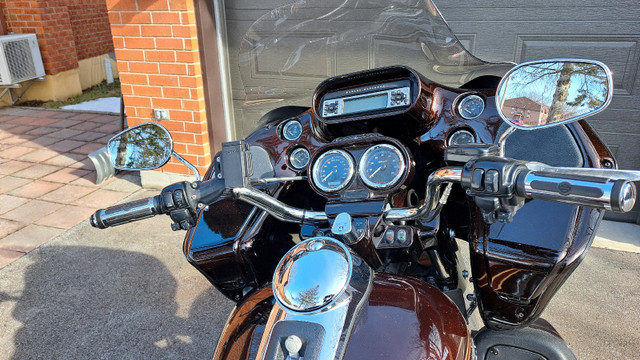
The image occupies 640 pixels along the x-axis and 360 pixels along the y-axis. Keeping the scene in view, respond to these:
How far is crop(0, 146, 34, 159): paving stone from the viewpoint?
5684 mm

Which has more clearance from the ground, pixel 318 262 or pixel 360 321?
pixel 318 262

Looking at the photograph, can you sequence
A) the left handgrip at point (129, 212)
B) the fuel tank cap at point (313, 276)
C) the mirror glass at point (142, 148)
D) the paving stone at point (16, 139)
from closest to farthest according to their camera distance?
the fuel tank cap at point (313, 276) → the left handgrip at point (129, 212) → the mirror glass at point (142, 148) → the paving stone at point (16, 139)

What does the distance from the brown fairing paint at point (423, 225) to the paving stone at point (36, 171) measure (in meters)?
4.41

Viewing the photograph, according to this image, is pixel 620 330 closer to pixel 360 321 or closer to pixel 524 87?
pixel 524 87

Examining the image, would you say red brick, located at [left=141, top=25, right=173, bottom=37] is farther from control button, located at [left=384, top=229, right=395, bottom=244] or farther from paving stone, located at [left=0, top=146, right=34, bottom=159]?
control button, located at [left=384, top=229, right=395, bottom=244]

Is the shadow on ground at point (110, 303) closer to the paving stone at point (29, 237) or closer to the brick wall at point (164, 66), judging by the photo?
the paving stone at point (29, 237)

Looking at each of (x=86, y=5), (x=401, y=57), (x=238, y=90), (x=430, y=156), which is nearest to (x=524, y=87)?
(x=430, y=156)

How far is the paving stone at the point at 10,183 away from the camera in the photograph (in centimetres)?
482

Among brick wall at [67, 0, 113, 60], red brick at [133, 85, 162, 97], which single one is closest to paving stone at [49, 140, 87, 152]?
red brick at [133, 85, 162, 97]

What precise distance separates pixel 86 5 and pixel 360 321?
9.71m

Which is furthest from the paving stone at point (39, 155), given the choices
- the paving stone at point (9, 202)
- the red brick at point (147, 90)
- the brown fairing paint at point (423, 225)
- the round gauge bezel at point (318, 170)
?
the round gauge bezel at point (318, 170)

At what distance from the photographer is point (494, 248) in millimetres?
1280

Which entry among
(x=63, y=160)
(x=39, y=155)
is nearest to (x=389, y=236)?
(x=63, y=160)

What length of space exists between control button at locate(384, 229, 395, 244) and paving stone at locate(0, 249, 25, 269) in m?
3.53
